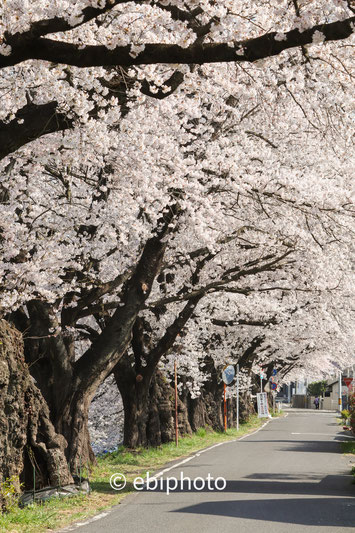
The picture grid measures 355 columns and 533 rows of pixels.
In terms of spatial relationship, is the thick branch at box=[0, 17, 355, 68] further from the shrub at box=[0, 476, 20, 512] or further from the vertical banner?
the vertical banner

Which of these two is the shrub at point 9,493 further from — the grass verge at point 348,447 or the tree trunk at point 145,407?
the grass verge at point 348,447

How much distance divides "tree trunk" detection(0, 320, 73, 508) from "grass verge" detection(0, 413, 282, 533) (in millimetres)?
551

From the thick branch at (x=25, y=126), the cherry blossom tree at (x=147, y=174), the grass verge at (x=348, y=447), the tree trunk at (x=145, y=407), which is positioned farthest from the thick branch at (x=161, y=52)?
the grass verge at (x=348, y=447)

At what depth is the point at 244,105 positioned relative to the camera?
56.7ft

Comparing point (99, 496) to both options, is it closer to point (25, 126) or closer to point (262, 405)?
point (25, 126)

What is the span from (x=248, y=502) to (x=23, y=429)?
374cm

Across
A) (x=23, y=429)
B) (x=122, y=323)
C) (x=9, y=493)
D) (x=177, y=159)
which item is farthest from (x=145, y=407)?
(x=9, y=493)

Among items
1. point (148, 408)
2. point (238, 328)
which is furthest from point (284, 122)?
point (238, 328)

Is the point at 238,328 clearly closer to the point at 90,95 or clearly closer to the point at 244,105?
the point at 244,105

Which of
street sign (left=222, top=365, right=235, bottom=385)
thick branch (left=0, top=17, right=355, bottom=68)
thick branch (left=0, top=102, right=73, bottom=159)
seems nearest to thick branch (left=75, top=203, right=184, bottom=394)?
thick branch (left=0, top=102, right=73, bottom=159)

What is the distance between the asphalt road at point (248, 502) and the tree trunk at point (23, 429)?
142cm

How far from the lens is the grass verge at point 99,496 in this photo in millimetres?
10555

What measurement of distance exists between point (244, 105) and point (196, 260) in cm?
618

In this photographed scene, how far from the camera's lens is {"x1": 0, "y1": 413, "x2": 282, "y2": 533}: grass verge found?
416 inches
